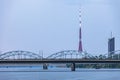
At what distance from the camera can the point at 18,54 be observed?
198 meters

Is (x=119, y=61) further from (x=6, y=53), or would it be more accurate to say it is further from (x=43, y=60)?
(x=6, y=53)

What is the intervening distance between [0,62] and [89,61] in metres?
27.1

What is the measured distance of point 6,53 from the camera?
652ft

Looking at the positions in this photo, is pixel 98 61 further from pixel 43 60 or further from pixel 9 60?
pixel 9 60

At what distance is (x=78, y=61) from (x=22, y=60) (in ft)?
57.2

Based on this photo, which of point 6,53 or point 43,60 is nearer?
point 43,60

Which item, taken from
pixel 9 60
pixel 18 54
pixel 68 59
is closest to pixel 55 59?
pixel 68 59

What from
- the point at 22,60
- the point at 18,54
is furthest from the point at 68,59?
the point at 18,54

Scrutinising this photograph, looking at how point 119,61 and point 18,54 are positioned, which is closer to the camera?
point 119,61

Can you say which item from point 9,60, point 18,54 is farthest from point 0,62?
point 18,54

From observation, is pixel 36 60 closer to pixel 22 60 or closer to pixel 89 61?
pixel 22 60

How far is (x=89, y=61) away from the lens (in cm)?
17000

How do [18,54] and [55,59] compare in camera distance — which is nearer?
[55,59]

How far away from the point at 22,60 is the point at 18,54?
32339 mm
